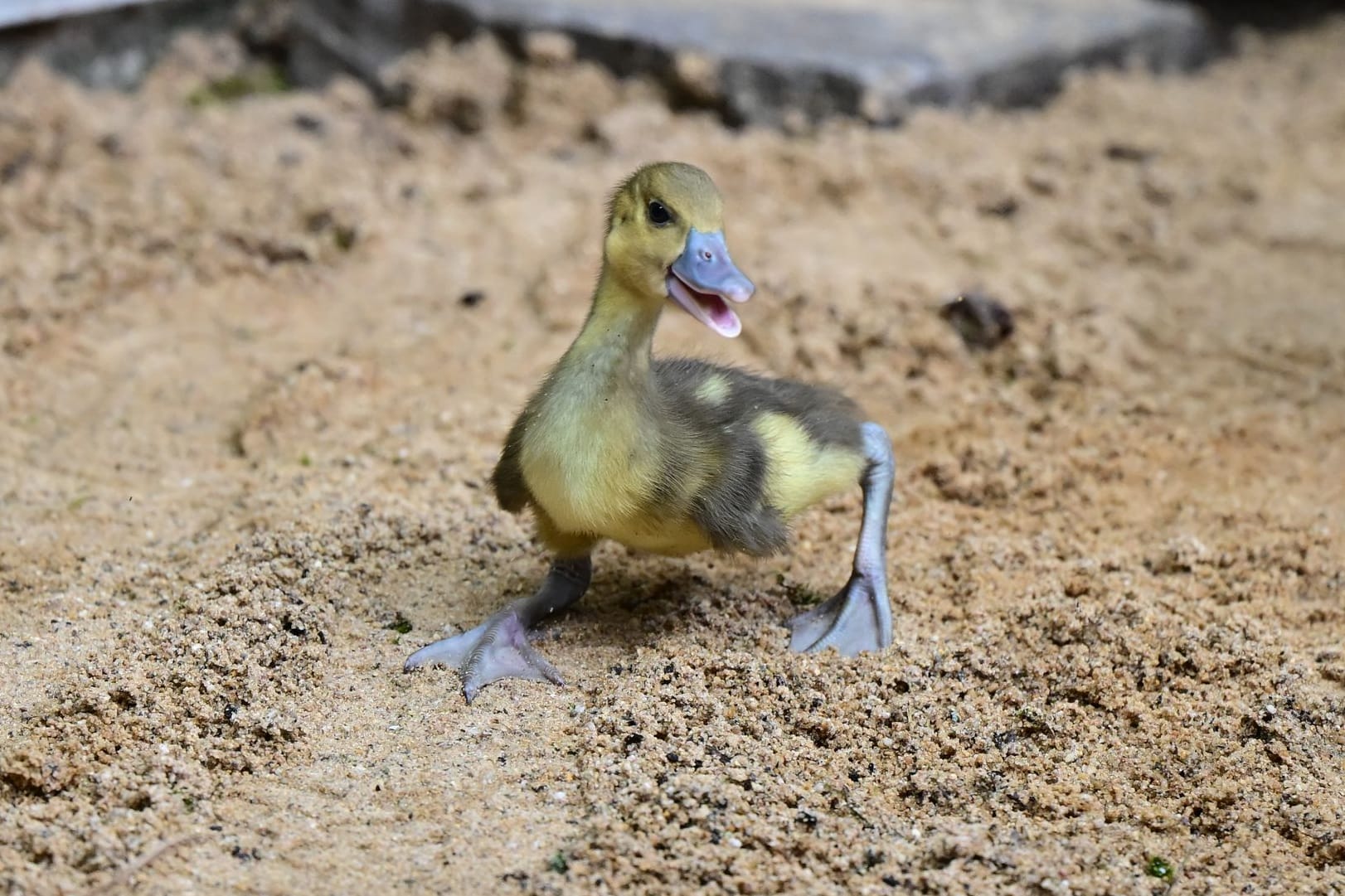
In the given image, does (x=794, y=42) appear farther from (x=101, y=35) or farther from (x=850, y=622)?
(x=850, y=622)

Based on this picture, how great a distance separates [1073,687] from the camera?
10.1ft

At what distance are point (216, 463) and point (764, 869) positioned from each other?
229cm

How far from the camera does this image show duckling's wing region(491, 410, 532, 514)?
3.11 m

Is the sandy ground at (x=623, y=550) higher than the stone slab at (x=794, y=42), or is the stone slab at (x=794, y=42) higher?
the stone slab at (x=794, y=42)

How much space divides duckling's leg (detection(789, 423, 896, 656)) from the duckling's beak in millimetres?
842

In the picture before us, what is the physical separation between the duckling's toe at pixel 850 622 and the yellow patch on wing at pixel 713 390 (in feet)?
1.70

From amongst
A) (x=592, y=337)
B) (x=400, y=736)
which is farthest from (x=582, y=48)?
(x=400, y=736)

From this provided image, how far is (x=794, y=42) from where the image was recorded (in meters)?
6.64

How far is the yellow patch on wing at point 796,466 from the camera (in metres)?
3.21

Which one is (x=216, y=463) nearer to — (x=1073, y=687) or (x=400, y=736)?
→ (x=400, y=736)

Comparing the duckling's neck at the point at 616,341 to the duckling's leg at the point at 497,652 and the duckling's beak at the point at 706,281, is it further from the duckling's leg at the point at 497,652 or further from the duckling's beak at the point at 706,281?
the duckling's leg at the point at 497,652

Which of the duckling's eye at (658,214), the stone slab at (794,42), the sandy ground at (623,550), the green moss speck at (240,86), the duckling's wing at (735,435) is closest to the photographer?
the sandy ground at (623,550)

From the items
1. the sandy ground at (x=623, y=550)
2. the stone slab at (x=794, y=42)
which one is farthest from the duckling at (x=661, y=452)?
the stone slab at (x=794, y=42)

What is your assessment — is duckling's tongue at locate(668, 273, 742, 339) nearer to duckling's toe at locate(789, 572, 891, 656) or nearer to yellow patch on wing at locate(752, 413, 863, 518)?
yellow patch on wing at locate(752, 413, 863, 518)
